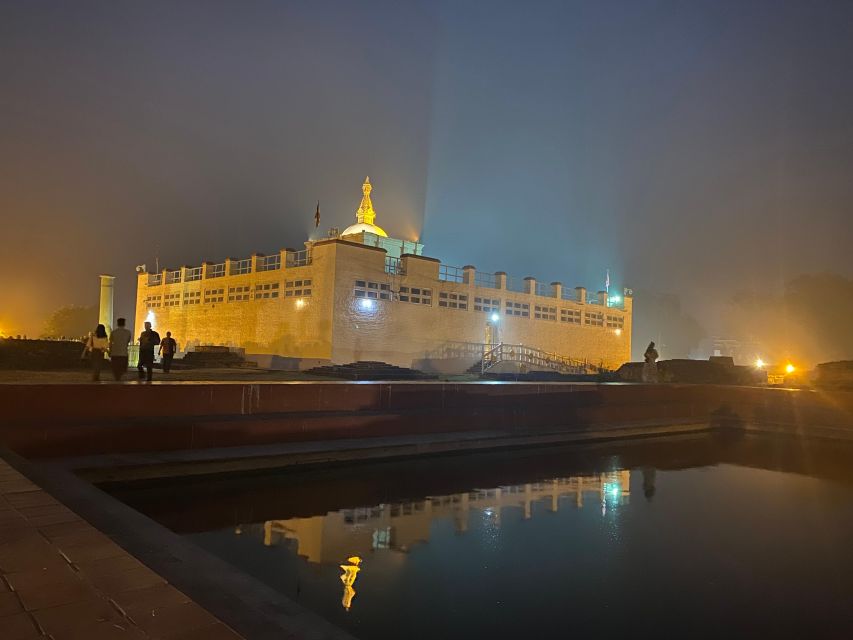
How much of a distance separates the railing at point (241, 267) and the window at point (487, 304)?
43.5ft

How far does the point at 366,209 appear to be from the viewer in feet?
147

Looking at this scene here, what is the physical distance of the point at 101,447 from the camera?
845 cm

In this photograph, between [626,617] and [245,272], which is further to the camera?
[245,272]

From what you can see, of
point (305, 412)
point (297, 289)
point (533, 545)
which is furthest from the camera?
point (297, 289)

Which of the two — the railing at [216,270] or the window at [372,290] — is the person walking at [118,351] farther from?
the railing at [216,270]

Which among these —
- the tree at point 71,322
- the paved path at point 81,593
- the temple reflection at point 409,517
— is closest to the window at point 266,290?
the temple reflection at point 409,517

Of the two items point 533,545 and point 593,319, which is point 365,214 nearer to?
point 593,319

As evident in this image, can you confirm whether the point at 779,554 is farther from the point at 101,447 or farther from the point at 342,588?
the point at 101,447

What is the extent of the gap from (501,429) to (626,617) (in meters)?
8.01

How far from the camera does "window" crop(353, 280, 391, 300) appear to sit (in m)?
29.4

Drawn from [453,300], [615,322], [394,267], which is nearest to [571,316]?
[615,322]

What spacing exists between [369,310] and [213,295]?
40.2ft

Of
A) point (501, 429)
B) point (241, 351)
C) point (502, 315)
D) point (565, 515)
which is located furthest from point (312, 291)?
point (565, 515)

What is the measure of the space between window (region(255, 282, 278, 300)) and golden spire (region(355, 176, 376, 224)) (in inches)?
533
